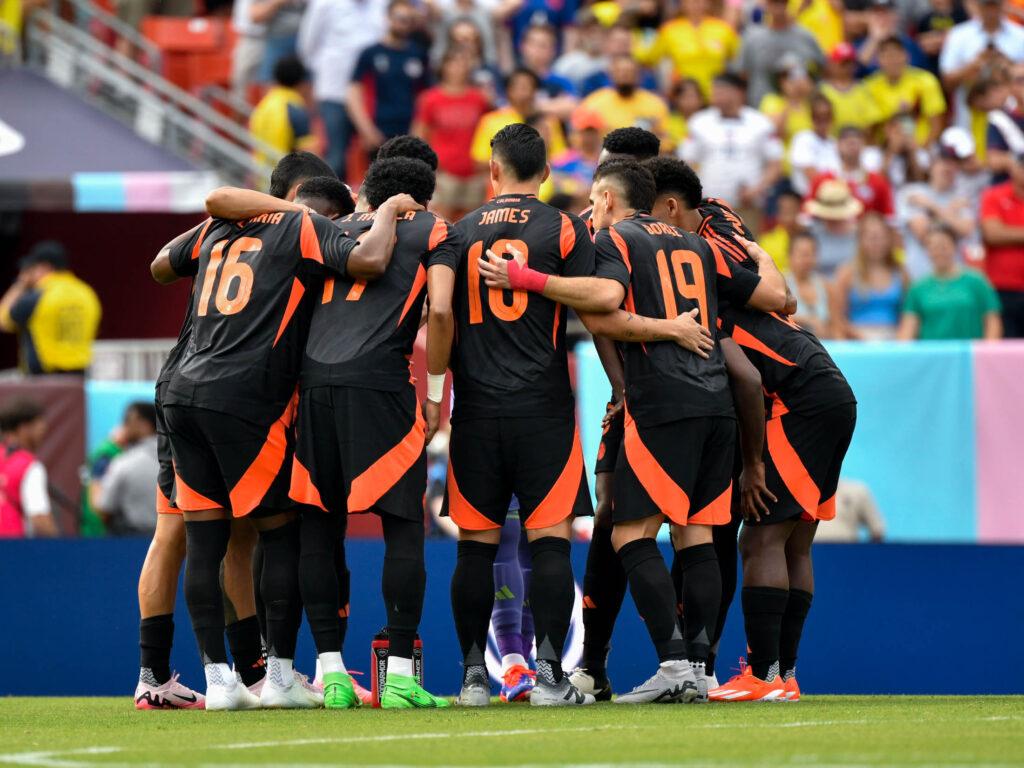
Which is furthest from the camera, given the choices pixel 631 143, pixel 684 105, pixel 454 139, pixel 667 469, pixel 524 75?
pixel 684 105

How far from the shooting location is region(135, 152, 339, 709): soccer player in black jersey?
7.84 m

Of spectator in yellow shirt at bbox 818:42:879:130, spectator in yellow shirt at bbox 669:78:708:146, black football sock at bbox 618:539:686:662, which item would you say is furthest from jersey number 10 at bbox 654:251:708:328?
spectator in yellow shirt at bbox 818:42:879:130

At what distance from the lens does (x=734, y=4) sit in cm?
1803

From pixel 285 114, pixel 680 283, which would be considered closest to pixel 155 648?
pixel 680 283

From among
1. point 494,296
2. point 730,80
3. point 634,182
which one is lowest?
point 494,296

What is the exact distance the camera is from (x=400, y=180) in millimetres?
7781

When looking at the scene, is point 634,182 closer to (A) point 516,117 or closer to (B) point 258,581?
(B) point 258,581

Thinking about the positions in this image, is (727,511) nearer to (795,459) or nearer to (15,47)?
(795,459)

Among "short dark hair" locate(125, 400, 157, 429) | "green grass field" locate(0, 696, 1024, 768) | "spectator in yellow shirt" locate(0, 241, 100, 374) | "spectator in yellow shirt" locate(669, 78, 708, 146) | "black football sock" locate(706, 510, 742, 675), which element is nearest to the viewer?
"green grass field" locate(0, 696, 1024, 768)

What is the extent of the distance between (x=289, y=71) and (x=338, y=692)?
32.8ft

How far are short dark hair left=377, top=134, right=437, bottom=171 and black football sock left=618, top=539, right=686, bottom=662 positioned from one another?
1986 millimetres

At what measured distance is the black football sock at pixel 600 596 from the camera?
8023 mm

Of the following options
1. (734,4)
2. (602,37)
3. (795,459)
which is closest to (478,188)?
(602,37)

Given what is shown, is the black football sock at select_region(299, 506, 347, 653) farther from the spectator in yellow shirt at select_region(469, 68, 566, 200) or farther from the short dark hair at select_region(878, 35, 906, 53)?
the short dark hair at select_region(878, 35, 906, 53)
